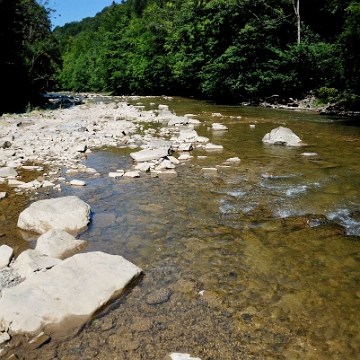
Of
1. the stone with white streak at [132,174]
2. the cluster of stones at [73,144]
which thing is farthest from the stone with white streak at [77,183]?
the stone with white streak at [132,174]

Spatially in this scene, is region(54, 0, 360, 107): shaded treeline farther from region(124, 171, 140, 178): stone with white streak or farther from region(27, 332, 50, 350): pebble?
region(27, 332, 50, 350): pebble

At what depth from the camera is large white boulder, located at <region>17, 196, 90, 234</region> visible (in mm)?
4875

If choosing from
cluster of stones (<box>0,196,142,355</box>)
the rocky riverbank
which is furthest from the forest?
cluster of stones (<box>0,196,142,355</box>)

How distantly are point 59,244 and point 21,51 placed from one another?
21619 mm

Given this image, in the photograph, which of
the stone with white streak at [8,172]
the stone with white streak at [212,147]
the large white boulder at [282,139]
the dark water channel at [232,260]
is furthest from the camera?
the large white boulder at [282,139]

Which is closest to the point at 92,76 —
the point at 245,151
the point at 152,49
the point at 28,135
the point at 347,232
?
the point at 152,49

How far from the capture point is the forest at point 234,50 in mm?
17016

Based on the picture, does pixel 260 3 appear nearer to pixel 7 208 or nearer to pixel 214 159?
pixel 214 159

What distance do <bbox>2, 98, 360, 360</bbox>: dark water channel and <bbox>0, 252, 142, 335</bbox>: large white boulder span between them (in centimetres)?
16

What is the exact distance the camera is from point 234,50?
23.5 meters

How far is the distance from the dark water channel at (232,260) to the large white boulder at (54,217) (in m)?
0.26

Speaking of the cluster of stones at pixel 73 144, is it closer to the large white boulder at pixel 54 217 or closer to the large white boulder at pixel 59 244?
the large white boulder at pixel 54 217

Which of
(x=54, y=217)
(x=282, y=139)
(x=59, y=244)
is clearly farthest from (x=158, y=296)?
(x=282, y=139)

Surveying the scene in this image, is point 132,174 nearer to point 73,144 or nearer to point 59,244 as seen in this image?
point 59,244
